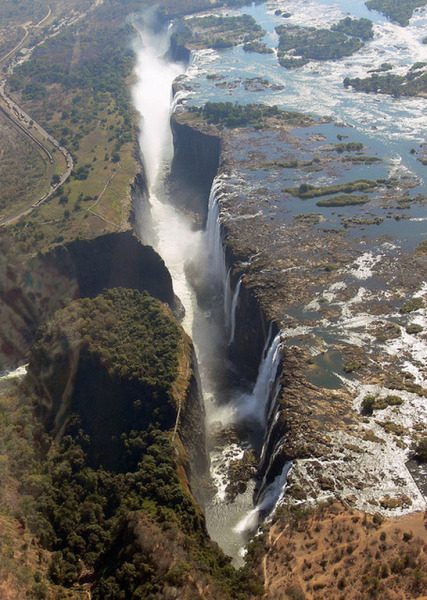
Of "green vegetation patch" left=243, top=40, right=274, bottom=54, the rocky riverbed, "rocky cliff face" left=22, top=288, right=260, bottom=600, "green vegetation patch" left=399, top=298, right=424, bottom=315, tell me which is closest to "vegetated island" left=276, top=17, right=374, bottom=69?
"green vegetation patch" left=243, top=40, right=274, bottom=54

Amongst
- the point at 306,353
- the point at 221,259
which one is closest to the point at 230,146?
the point at 221,259

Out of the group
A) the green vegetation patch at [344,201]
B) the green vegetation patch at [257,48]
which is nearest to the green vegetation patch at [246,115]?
the green vegetation patch at [344,201]

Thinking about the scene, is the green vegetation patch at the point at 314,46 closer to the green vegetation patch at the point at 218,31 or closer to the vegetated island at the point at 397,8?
the green vegetation patch at the point at 218,31

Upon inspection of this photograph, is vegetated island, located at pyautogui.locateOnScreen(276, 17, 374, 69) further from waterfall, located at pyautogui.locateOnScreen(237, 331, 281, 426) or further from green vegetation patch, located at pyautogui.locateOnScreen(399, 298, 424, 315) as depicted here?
waterfall, located at pyautogui.locateOnScreen(237, 331, 281, 426)

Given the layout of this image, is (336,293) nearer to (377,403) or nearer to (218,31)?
(377,403)

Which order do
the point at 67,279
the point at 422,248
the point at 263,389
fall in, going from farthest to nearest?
the point at 67,279
the point at 422,248
the point at 263,389

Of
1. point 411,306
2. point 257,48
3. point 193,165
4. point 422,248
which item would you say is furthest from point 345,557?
point 257,48

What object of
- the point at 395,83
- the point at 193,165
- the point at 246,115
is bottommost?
the point at 193,165
